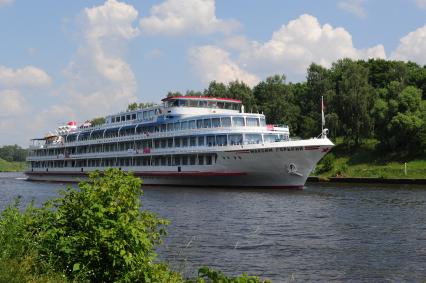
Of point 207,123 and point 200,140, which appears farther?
point 200,140

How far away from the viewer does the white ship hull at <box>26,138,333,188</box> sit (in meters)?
49.2

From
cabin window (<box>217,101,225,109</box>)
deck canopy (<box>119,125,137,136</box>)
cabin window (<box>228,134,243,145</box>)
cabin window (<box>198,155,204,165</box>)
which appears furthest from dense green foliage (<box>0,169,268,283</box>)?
deck canopy (<box>119,125,137,136</box>)

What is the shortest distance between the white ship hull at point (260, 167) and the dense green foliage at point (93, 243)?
35451mm

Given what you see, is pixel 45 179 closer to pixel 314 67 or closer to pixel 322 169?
pixel 322 169

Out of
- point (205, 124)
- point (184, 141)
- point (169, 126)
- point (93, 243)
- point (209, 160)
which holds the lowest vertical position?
point (93, 243)

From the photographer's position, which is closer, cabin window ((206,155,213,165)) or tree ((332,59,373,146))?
cabin window ((206,155,213,165))

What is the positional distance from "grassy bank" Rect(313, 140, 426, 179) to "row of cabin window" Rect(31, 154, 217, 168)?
22.4m

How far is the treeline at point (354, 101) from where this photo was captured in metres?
71.9

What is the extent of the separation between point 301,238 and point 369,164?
53.4m

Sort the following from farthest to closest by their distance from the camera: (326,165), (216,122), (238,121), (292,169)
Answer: (326,165), (216,122), (238,121), (292,169)

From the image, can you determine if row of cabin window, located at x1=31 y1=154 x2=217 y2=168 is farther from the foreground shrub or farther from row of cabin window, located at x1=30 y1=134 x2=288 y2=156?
the foreground shrub

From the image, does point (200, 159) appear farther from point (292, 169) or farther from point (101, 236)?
point (101, 236)

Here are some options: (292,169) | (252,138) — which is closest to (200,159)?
(252,138)

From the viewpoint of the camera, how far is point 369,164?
73.6m
